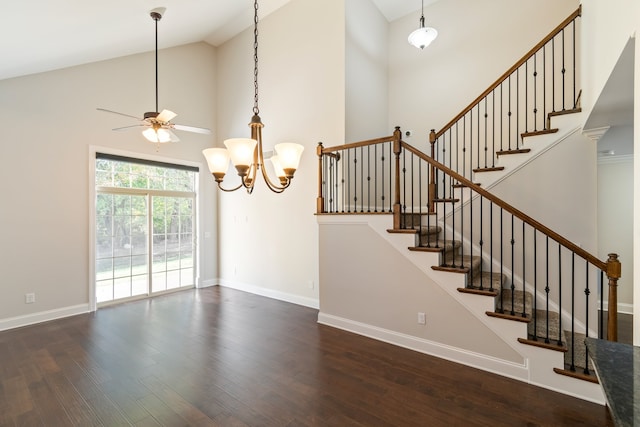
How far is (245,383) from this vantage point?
2.70 meters

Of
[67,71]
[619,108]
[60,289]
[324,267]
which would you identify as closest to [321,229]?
[324,267]

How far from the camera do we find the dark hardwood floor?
2252mm

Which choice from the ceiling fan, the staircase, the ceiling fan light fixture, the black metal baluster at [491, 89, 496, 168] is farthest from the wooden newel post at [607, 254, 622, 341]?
the ceiling fan light fixture

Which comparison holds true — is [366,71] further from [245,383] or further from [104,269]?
[104,269]

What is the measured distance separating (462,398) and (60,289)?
5561 mm

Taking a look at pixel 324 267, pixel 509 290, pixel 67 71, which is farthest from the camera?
pixel 67 71

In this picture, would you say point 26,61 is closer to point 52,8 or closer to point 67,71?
point 67,71

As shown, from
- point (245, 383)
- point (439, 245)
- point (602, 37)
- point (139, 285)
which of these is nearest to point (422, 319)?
point (439, 245)

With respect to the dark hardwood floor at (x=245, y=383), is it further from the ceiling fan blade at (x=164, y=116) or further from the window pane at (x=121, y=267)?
the ceiling fan blade at (x=164, y=116)

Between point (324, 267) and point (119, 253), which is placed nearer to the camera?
point (324, 267)

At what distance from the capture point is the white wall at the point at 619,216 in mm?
4531

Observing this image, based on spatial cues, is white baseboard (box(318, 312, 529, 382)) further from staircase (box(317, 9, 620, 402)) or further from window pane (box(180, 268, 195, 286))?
window pane (box(180, 268, 195, 286))

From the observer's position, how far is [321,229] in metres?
4.18

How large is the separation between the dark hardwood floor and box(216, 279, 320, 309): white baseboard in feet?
2.72
